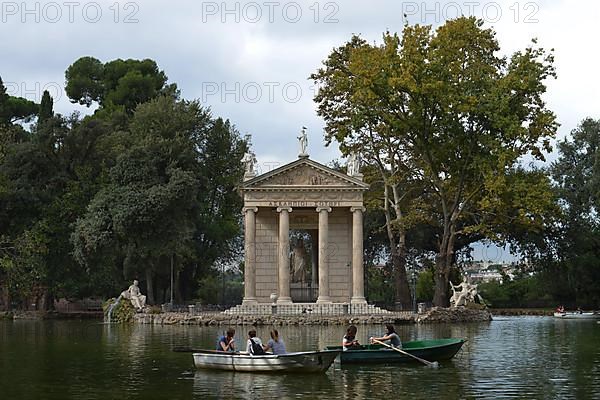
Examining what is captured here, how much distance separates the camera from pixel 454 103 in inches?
2044

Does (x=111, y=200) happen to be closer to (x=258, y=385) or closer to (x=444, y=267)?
(x=444, y=267)

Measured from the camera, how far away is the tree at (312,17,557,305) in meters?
52.1

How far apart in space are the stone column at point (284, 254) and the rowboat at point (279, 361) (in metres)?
32.2

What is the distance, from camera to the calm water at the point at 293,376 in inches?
746

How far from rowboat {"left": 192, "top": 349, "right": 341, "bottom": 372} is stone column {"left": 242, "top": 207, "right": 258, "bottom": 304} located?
3273 cm

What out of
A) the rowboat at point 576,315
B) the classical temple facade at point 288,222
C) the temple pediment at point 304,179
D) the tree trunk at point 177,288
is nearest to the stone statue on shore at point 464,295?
the classical temple facade at point 288,222

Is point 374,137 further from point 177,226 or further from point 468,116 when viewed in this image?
point 177,226

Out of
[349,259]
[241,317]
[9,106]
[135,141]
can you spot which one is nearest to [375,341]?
[241,317]

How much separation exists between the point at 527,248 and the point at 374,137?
1793cm

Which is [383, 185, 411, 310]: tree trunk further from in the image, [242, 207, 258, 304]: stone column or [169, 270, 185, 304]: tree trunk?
[169, 270, 185, 304]: tree trunk

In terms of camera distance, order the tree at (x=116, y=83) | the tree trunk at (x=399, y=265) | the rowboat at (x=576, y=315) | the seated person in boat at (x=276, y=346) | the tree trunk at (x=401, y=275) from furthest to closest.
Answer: the tree at (x=116, y=83)
the tree trunk at (x=401, y=275)
the tree trunk at (x=399, y=265)
the rowboat at (x=576, y=315)
the seated person in boat at (x=276, y=346)

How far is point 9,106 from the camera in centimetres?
8212

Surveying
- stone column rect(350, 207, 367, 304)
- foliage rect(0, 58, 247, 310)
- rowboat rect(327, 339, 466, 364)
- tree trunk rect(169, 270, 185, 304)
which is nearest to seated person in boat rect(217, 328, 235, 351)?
rowboat rect(327, 339, 466, 364)

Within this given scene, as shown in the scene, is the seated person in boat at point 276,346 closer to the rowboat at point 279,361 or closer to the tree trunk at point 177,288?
the rowboat at point 279,361
